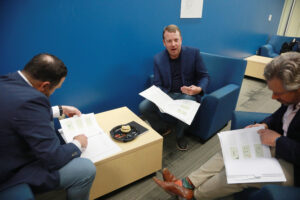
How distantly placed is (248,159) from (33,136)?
3.80ft

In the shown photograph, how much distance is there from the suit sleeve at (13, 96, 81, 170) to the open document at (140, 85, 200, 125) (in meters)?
0.92

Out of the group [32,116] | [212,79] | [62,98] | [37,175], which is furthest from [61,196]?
[212,79]

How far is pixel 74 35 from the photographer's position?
158cm

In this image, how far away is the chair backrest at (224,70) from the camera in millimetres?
1973

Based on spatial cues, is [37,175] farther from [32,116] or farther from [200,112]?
[200,112]

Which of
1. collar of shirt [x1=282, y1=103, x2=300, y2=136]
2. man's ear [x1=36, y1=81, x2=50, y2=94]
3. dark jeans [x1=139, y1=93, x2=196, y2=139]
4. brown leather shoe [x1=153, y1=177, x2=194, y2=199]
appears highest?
man's ear [x1=36, y1=81, x2=50, y2=94]

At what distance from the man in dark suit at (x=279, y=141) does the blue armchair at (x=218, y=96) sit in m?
0.54

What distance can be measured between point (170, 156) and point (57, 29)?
155cm

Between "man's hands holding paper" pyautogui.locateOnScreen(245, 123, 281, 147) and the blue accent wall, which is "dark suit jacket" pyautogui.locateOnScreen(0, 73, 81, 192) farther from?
"man's hands holding paper" pyautogui.locateOnScreen(245, 123, 281, 147)

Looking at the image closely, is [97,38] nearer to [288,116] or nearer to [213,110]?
[213,110]

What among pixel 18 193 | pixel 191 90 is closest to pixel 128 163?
pixel 18 193

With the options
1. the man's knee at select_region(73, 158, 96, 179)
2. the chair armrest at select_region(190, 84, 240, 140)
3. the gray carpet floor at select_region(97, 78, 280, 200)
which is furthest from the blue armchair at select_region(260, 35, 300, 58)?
the man's knee at select_region(73, 158, 96, 179)

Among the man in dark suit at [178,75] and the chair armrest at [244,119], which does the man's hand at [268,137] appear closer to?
the chair armrest at [244,119]

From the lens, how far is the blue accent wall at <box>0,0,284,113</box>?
1.36m
